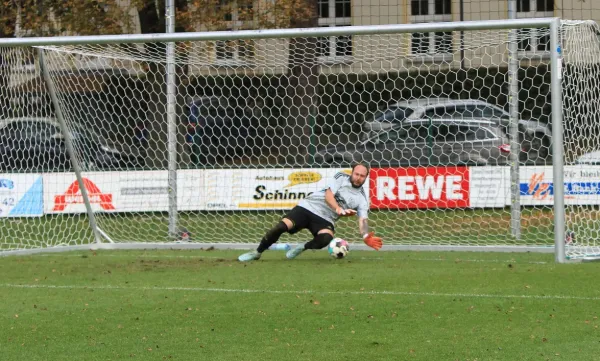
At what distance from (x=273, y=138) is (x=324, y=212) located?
387cm

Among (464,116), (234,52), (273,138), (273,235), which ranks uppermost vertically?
(234,52)

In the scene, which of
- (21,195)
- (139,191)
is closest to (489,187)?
(139,191)

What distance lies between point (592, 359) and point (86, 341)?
138 inches

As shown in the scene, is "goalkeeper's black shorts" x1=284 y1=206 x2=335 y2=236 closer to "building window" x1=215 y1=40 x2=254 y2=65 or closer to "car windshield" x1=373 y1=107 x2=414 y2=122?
"car windshield" x1=373 y1=107 x2=414 y2=122

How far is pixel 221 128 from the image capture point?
16766 mm

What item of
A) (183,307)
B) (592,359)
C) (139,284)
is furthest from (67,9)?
(592,359)

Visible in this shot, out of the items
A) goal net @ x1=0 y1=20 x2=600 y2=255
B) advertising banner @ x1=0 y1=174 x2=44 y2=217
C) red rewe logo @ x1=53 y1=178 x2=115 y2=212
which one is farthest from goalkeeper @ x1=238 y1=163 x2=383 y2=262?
advertising banner @ x1=0 y1=174 x2=44 y2=217

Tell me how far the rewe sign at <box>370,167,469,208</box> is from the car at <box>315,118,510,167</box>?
139mm

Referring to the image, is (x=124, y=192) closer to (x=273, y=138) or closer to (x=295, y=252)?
(x=273, y=138)

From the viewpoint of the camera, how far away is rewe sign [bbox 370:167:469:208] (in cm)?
1581

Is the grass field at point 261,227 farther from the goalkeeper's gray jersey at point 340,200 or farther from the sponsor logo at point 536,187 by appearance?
the goalkeeper's gray jersey at point 340,200

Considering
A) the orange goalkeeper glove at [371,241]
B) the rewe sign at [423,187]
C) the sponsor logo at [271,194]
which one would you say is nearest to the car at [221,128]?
the sponsor logo at [271,194]

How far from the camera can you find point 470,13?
62.6 ft

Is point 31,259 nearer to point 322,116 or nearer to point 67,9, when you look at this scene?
point 322,116
